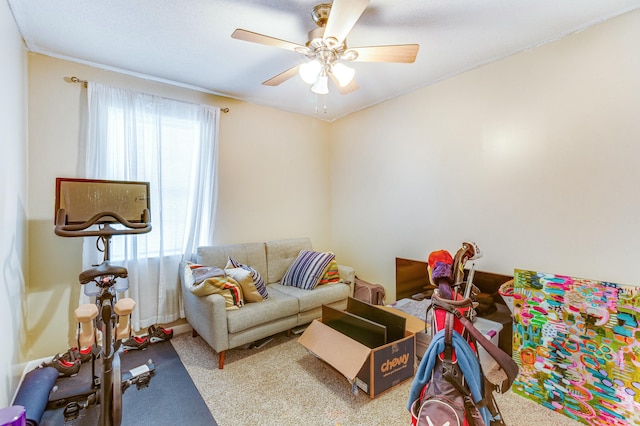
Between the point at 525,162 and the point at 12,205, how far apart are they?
370cm

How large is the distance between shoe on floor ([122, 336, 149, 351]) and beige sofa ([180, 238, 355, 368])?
16.3 inches

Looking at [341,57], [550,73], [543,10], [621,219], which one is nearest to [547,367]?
[621,219]

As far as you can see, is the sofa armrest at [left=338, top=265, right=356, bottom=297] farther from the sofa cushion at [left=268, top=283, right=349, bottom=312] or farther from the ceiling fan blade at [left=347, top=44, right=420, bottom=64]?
the ceiling fan blade at [left=347, top=44, right=420, bottom=64]

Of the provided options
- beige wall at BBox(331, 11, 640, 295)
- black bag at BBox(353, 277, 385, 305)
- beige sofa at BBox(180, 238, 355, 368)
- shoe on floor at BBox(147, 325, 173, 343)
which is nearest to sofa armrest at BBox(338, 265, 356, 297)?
beige sofa at BBox(180, 238, 355, 368)

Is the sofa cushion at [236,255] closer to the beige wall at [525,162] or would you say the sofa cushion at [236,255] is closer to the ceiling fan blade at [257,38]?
the beige wall at [525,162]

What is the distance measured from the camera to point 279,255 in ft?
11.3

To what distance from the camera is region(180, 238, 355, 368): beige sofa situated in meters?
2.32

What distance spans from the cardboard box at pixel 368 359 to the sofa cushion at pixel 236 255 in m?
1.26

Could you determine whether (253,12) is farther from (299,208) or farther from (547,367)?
(547,367)

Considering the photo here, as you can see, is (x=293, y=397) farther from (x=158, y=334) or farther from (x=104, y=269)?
(x=158, y=334)

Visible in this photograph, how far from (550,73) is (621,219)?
116 cm

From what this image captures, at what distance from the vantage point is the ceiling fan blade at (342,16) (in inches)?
54.5

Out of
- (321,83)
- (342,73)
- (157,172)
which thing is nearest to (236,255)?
(157,172)

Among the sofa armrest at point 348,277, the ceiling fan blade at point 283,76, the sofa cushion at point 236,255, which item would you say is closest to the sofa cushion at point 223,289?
→ the sofa cushion at point 236,255
